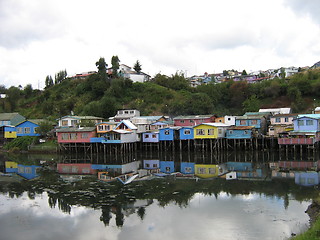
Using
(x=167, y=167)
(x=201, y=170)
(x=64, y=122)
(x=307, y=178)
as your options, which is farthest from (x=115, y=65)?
(x=307, y=178)

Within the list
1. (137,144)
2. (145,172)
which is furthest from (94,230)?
(137,144)

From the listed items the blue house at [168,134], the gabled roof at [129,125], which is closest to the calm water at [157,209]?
the blue house at [168,134]

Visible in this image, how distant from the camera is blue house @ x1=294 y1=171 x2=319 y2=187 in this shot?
75.4 feet

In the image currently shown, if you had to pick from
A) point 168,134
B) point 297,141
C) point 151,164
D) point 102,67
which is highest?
point 102,67

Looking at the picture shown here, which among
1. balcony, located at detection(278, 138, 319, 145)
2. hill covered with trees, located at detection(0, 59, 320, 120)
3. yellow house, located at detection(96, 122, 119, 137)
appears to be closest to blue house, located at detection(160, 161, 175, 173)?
yellow house, located at detection(96, 122, 119, 137)

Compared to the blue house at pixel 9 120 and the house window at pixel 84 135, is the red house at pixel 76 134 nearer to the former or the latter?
the house window at pixel 84 135

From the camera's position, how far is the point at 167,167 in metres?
33.2

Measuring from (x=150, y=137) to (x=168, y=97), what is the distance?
24.6m

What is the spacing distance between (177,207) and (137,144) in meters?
30.8

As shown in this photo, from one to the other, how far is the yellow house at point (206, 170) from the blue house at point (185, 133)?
1148 centimetres

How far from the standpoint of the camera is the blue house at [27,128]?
5319 centimetres

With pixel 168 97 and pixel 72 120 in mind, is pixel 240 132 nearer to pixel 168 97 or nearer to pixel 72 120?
pixel 72 120

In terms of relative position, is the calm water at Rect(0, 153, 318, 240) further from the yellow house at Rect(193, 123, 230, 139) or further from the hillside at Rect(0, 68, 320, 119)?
the hillside at Rect(0, 68, 320, 119)

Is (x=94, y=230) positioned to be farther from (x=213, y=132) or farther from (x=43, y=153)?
(x=43, y=153)
